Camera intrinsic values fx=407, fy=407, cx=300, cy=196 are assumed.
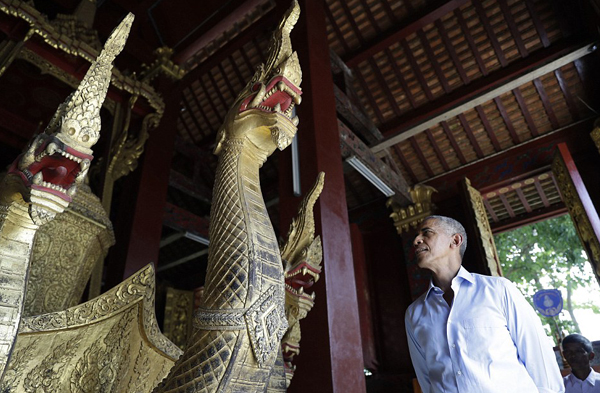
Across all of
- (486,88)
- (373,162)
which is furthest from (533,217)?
(373,162)

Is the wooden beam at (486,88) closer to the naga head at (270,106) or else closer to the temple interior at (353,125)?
the temple interior at (353,125)

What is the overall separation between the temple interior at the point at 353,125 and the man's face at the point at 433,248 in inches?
38.9

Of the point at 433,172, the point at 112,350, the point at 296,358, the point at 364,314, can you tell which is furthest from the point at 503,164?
the point at 112,350

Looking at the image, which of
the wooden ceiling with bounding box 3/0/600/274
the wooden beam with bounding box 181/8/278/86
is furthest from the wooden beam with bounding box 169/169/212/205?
the wooden beam with bounding box 181/8/278/86

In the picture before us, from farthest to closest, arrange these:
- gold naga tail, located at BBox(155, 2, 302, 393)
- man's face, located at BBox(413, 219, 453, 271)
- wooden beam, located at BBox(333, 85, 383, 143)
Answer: wooden beam, located at BBox(333, 85, 383, 143) → man's face, located at BBox(413, 219, 453, 271) → gold naga tail, located at BBox(155, 2, 302, 393)

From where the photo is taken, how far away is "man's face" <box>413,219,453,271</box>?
1.33 meters

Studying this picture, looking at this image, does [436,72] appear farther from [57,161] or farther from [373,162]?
[57,161]

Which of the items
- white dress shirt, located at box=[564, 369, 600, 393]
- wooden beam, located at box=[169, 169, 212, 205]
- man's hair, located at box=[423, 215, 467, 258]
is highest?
wooden beam, located at box=[169, 169, 212, 205]

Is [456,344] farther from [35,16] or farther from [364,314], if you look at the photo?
[364,314]

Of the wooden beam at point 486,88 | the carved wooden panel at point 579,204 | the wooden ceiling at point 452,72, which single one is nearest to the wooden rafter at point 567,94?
the wooden ceiling at point 452,72

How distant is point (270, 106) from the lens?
128cm

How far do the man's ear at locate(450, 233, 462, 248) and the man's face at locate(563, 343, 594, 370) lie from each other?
2.24 metres

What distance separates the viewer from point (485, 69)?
189 inches

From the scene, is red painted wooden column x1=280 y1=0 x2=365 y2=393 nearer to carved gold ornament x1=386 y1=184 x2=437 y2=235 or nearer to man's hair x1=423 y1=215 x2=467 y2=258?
man's hair x1=423 y1=215 x2=467 y2=258
